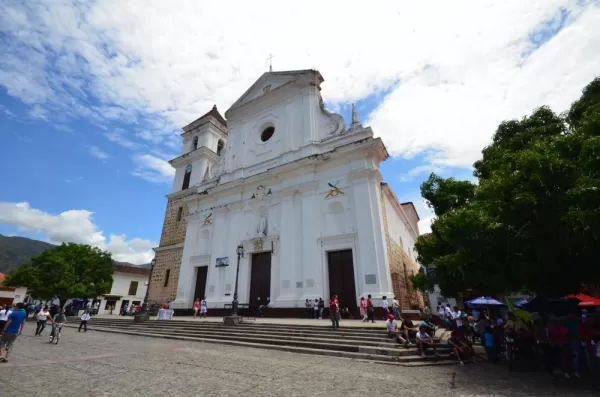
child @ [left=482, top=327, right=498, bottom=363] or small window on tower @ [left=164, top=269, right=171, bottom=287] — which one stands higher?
small window on tower @ [left=164, top=269, right=171, bottom=287]

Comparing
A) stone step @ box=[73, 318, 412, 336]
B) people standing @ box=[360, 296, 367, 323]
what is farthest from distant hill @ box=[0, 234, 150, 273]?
people standing @ box=[360, 296, 367, 323]

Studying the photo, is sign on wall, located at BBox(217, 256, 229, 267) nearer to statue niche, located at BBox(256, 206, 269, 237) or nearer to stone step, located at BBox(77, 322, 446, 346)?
statue niche, located at BBox(256, 206, 269, 237)

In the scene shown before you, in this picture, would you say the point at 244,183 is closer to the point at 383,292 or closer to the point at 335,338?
the point at 383,292

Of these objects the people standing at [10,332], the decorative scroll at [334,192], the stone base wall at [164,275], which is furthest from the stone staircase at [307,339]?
the stone base wall at [164,275]

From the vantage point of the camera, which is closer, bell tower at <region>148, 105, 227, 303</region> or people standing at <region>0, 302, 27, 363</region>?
people standing at <region>0, 302, 27, 363</region>

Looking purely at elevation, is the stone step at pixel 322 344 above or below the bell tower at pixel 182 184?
below

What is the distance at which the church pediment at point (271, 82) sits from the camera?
19547mm

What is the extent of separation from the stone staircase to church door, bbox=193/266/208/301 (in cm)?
558

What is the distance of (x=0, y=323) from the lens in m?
8.87

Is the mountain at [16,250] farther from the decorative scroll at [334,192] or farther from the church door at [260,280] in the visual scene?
the decorative scroll at [334,192]

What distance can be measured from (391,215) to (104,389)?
16741 mm

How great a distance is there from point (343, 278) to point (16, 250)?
16227cm

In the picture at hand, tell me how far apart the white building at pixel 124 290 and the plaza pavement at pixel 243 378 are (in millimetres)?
32830

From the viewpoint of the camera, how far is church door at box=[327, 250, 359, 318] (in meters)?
14.0
